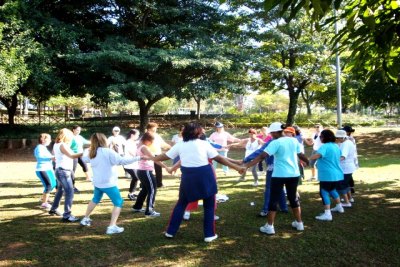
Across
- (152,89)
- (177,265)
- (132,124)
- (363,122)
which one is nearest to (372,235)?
(177,265)

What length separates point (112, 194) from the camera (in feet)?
19.1

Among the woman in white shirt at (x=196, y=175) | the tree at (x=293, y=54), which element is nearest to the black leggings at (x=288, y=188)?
the woman in white shirt at (x=196, y=175)

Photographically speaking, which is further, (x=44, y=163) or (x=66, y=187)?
(x=44, y=163)

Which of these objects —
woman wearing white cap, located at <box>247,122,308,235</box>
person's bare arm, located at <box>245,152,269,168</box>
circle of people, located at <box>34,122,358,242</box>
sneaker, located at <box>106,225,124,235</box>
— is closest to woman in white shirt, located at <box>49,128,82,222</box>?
circle of people, located at <box>34,122,358,242</box>

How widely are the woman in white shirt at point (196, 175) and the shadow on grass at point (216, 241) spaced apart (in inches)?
13.6

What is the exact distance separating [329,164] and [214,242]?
2.61 m

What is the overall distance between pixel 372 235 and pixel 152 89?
15.7 meters

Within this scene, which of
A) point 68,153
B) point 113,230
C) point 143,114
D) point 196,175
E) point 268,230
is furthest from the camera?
point 143,114

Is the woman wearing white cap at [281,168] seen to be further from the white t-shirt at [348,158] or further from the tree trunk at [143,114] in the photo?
the tree trunk at [143,114]

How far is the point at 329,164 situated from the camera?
6570 mm

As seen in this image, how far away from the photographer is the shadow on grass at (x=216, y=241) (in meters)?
4.80

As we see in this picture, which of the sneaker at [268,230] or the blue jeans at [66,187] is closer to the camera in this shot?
the sneaker at [268,230]

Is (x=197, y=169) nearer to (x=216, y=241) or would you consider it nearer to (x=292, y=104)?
(x=216, y=241)

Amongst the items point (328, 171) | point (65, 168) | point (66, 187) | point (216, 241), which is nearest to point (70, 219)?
point (66, 187)
